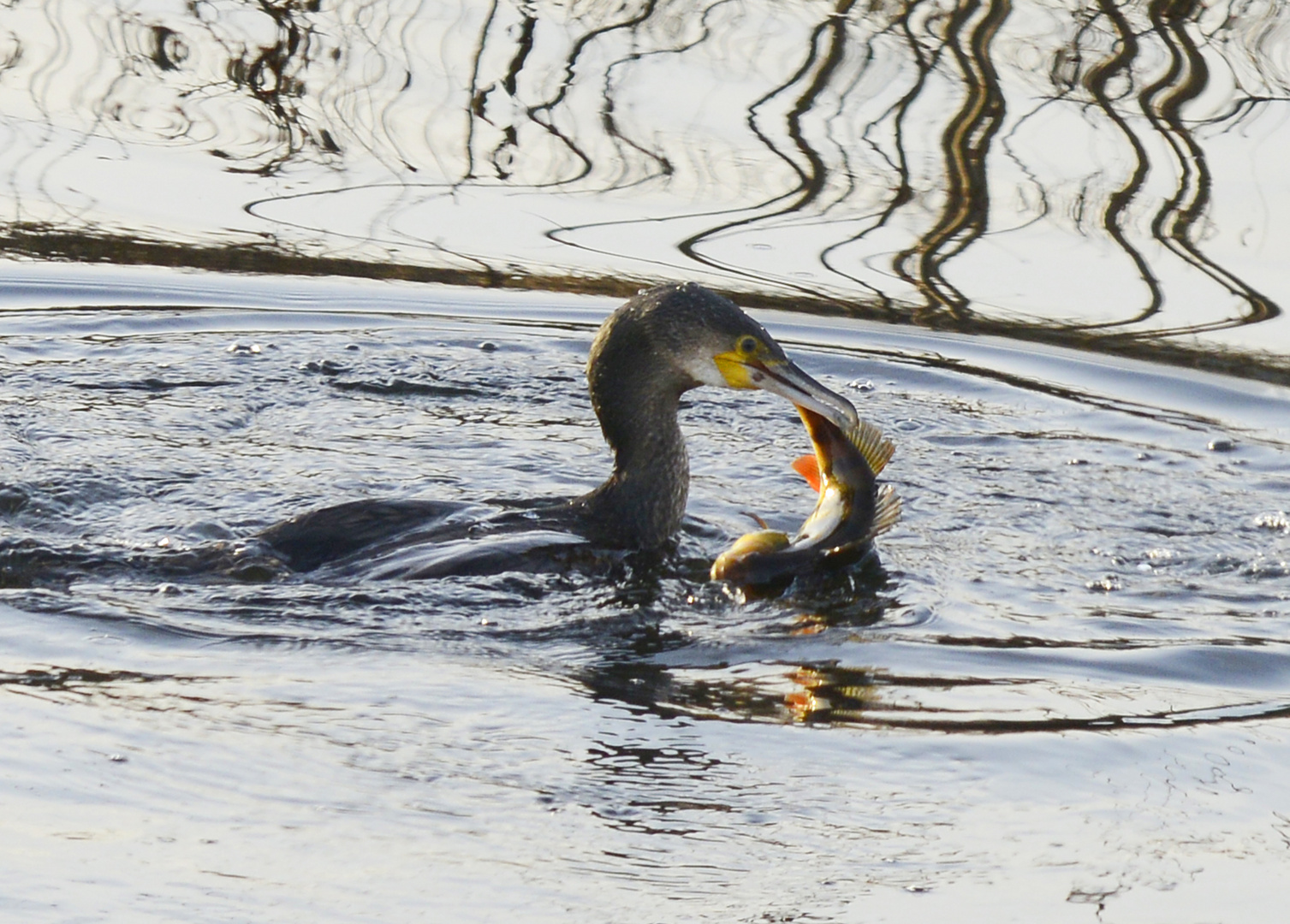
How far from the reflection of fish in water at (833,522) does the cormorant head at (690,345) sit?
0.82ft

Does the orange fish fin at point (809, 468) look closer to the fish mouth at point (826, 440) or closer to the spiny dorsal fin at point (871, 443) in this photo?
the fish mouth at point (826, 440)

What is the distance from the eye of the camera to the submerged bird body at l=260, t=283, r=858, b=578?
16.6ft

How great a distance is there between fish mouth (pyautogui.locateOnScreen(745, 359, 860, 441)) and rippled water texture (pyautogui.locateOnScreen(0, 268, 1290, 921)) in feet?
1.48

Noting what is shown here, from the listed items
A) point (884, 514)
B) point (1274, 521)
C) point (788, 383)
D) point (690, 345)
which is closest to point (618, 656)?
point (884, 514)

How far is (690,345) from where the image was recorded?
5.34 meters

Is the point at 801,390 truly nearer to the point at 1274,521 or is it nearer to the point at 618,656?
the point at 618,656

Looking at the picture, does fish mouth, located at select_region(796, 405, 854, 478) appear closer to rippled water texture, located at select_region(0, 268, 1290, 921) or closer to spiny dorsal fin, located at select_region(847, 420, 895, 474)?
spiny dorsal fin, located at select_region(847, 420, 895, 474)

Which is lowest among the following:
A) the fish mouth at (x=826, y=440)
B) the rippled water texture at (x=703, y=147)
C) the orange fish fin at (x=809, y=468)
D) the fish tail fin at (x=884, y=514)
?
the fish tail fin at (x=884, y=514)

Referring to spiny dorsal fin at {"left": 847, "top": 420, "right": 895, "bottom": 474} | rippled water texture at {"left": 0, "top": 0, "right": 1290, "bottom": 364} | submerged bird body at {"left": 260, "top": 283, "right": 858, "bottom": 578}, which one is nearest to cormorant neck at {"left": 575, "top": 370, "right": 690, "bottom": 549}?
submerged bird body at {"left": 260, "top": 283, "right": 858, "bottom": 578}

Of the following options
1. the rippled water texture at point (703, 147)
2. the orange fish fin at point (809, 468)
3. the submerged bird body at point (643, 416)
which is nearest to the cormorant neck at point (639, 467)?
the submerged bird body at point (643, 416)

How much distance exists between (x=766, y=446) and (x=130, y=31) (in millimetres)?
4765

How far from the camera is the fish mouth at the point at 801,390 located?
4988mm

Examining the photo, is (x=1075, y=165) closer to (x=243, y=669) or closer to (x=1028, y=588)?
(x=1028, y=588)

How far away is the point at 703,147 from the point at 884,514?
365 centimetres
